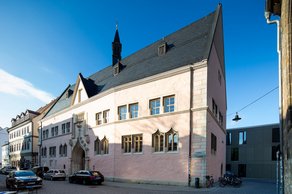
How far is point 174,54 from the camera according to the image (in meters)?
25.2

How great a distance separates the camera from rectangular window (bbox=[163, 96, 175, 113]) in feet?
75.0

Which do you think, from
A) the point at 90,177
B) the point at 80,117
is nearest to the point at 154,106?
the point at 90,177

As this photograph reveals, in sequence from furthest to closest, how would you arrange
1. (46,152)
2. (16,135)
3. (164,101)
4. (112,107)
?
1. (16,135)
2. (46,152)
3. (112,107)
4. (164,101)

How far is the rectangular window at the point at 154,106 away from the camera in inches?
939

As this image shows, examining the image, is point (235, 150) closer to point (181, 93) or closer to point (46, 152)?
point (181, 93)

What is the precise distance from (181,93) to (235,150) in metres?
31.6

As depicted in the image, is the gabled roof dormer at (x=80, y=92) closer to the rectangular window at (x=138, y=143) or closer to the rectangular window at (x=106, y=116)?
the rectangular window at (x=106, y=116)

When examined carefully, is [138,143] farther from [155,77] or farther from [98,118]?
[98,118]

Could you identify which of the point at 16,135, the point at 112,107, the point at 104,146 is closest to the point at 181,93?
the point at 112,107

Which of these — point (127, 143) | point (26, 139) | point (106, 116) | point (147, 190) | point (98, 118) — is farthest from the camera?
point (26, 139)

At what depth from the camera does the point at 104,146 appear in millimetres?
29078

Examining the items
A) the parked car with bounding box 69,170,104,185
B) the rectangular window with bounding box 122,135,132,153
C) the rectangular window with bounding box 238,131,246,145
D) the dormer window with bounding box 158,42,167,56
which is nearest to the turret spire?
the dormer window with bounding box 158,42,167,56

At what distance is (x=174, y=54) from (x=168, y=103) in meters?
5.31

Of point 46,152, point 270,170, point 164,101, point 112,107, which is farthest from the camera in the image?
point 46,152
